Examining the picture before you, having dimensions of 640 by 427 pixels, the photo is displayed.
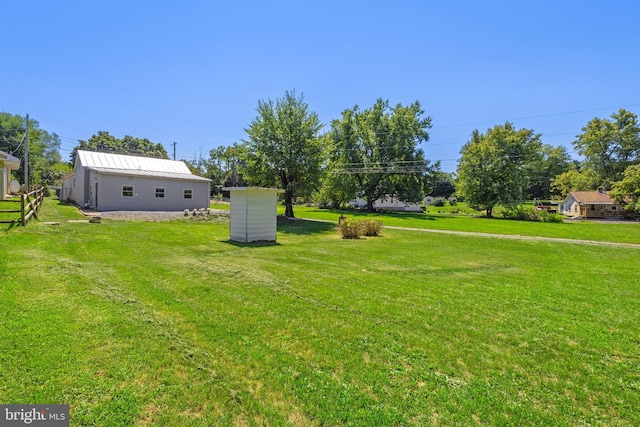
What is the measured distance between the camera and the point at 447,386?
2938 mm

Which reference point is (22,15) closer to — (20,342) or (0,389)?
(20,342)

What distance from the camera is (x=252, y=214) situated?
39.4 ft

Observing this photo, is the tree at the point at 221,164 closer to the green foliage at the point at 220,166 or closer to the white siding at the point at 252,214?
the green foliage at the point at 220,166

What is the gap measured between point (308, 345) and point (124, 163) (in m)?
26.9

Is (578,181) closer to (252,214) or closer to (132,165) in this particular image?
(252,214)

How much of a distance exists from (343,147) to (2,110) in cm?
5112

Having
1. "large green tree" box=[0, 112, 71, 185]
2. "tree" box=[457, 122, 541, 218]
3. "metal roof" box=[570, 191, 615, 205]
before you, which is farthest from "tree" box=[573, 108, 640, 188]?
"large green tree" box=[0, 112, 71, 185]

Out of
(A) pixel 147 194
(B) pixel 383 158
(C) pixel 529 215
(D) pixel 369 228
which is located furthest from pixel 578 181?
(A) pixel 147 194

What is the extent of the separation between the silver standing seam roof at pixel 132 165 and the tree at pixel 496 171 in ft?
98.4

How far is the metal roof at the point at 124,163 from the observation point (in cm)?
2394

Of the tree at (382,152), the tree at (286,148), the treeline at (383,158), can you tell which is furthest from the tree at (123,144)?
the tree at (286,148)

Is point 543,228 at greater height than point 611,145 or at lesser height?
lesser

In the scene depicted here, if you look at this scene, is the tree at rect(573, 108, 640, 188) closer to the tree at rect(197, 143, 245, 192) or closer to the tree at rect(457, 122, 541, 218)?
the tree at rect(457, 122, 541, 218)

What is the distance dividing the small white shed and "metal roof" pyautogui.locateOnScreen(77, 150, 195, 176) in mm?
16087
